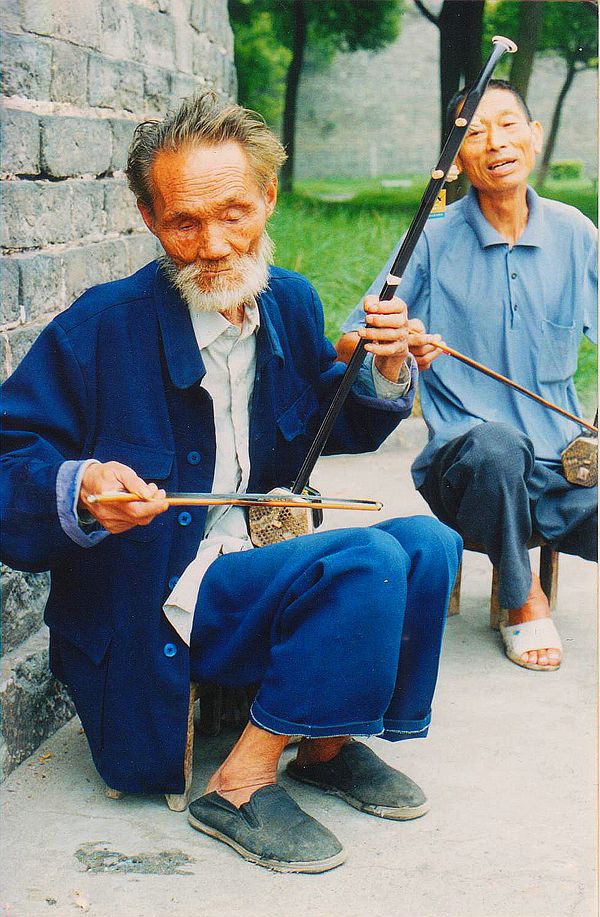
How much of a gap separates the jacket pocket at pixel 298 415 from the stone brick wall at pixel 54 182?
2.40 feet

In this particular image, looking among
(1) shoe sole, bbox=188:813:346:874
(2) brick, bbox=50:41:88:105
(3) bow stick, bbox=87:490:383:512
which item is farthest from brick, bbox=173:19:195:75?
(1) shoe sole, bbox=188:813:346:874

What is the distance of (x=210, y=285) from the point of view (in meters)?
2.35

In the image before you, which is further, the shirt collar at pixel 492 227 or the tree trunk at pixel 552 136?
the tree trunk at pixel 552 136

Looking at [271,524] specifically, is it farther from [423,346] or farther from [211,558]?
[423,346]

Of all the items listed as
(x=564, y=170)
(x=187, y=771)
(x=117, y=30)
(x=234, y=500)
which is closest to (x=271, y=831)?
(x=187, y=771)

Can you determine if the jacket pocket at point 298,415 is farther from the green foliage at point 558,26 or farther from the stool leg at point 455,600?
the green foliage at point 558,26

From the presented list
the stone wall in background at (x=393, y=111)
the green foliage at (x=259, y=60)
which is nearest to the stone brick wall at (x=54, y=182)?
the green foliage at (x=259, y=60)

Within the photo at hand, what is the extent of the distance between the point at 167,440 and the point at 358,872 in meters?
0.96

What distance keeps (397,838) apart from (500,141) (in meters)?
2.04

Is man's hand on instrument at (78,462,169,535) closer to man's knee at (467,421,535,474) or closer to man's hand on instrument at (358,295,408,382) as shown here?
man's hand on instrument at (358,295,408,382)

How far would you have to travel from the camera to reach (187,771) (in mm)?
2412

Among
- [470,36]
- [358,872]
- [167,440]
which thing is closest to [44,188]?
[167,440]

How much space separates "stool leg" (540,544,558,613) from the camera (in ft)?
11.9

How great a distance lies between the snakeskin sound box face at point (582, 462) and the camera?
3.35 meters
